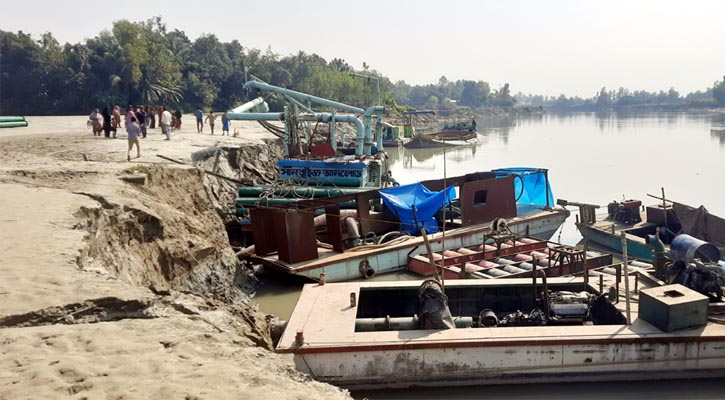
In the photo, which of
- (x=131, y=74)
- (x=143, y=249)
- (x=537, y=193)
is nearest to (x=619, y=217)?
(x=537, y=193)

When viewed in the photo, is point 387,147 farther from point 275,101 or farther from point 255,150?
point 255,150

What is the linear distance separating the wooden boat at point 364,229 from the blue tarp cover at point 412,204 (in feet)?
0.75

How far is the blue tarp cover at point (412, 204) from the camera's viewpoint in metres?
14.2

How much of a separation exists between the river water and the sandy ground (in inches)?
102

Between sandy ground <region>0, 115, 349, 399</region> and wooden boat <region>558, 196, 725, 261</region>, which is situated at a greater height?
sandy ground <region>0, 115, 349, 399</region>

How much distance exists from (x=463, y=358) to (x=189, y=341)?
3812mm

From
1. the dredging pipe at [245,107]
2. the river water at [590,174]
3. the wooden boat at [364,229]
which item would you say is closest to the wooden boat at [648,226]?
the river water at [590,174]

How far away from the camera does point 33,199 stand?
27.9ft

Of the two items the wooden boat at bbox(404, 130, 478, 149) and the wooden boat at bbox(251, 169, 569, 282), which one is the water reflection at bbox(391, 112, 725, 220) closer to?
the wooden boat at bbox(404, 130, 478, 149)

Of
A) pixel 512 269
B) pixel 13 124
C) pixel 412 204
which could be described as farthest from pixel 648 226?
pixel 13 124

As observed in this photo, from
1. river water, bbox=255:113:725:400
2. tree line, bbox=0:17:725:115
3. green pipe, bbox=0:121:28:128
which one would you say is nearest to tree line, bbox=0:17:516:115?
tree line, bbox=0:17:725:115

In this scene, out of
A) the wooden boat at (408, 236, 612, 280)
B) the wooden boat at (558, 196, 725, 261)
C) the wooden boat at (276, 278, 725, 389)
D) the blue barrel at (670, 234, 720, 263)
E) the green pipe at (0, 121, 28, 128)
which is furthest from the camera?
the green pipe at (0, 121, 28, 128)

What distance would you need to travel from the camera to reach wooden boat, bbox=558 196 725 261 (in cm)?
1360

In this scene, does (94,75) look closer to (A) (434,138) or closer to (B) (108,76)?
(B) (108,76)
